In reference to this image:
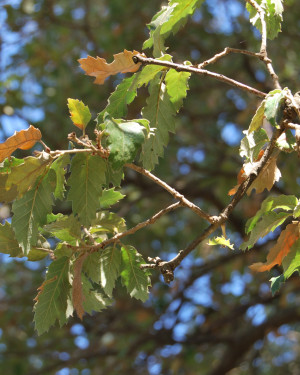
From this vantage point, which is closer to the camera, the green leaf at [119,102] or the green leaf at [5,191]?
the green leaf at [5,191]

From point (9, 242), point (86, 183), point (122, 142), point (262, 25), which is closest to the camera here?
point (122, 142)

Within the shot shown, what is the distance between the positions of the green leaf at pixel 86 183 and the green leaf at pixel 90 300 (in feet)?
0.61

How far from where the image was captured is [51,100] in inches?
214

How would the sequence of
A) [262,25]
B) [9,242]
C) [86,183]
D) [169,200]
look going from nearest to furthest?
[86,183] → [9,242] → [262,25] → [169,200]

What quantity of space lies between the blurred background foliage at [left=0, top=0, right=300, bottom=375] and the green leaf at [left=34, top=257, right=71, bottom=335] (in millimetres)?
2780

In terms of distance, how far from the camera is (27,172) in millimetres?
1287

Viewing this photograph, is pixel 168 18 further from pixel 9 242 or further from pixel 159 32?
pixel 9 242

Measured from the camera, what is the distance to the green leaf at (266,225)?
1.40 meters

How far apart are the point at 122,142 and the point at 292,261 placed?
481 mm

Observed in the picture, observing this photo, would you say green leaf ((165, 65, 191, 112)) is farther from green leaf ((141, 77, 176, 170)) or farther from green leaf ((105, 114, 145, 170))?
green leaf ((105, 114, 145, 170))

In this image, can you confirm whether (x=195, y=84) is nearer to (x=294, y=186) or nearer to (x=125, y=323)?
(x=294, y=186)

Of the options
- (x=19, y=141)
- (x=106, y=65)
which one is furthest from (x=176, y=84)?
(x=19, y=141)

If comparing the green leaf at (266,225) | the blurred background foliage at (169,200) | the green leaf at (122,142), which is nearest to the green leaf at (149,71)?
the green leaf at (122,142)

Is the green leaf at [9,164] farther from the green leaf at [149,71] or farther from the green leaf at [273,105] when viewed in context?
the green leaf at [273,105]
